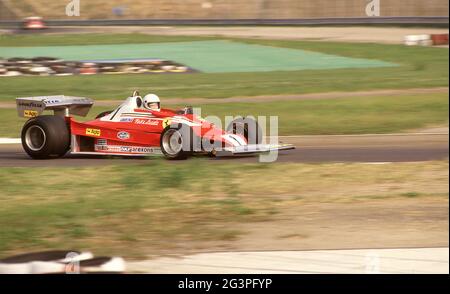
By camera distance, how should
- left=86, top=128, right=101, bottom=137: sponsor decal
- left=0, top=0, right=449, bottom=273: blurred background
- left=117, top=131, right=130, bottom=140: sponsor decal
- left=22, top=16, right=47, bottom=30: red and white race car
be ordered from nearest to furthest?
1. left=0, top=0, right=449, bottom=273: blurred background
2. left=117, top=131, right=130, bottom=140: sponsor decal
3. left=86, top=128, right=101, bottom=137: sponsor decal
4. left=22, top=16, right=47, bottom=30: red and white race car

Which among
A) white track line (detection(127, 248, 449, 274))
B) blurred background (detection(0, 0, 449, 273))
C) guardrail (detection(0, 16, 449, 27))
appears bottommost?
white track line (detection(127, 248, 449, 274))

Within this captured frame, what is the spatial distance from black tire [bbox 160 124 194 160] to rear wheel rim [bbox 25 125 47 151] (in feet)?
7.11

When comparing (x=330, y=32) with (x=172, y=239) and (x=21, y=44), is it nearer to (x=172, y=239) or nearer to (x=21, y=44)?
(x=21, y=44)

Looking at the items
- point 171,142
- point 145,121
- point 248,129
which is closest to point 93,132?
point 145,121

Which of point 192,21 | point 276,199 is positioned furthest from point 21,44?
point 276,199

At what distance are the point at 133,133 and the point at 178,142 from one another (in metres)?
0.97

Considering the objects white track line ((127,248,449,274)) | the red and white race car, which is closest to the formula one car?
white track line ((127,248,449,274))

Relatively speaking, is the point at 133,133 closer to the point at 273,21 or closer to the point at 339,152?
the point at 339,152

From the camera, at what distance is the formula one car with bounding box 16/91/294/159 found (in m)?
15.0

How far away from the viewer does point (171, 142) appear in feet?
49.7

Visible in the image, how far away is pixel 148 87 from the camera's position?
2825cm

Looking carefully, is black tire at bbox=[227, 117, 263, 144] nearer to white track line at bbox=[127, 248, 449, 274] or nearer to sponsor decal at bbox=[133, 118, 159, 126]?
sponsor decal at bbox=[133, 118, 159, 126]

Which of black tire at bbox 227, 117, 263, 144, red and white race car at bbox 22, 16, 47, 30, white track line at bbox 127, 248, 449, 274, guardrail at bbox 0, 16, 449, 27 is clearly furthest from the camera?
red and white race car at bbox 22, 16, 47, 30
